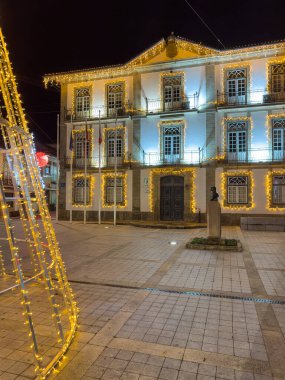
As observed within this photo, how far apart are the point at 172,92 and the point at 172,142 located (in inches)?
144

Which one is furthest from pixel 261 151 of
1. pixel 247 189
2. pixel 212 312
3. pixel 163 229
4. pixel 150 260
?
pixel 212 312

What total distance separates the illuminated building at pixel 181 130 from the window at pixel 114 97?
0.08m

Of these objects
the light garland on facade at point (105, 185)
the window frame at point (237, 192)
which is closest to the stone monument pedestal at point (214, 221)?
the window frame at point (237, 192)

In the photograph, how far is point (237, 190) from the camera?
66.0 ft

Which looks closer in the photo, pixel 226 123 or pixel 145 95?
pixel 226 123

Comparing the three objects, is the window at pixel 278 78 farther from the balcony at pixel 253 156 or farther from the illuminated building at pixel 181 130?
the balcony at pixel 253 156

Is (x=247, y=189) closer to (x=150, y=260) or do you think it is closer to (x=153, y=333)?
(x=150, y=260)

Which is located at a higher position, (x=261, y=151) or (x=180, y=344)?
(x=261, y=151)

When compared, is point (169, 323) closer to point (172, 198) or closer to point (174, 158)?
point (172, 198)

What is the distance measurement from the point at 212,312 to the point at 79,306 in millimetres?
2383

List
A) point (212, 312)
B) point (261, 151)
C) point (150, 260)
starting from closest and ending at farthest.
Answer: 1. point (212, 312)
2. point (150, 260)
3. point (261, 151)

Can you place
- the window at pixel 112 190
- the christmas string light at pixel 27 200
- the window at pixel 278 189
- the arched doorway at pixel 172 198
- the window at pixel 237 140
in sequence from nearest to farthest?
the christmas string light at pixel 27 200 → the window at pixel 278 189 → the window at pixel 237 140 → the arched doorway at pixel 172 198 → the window at pixel 112 190

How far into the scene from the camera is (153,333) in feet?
14.7

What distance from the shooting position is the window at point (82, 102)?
945 inches
